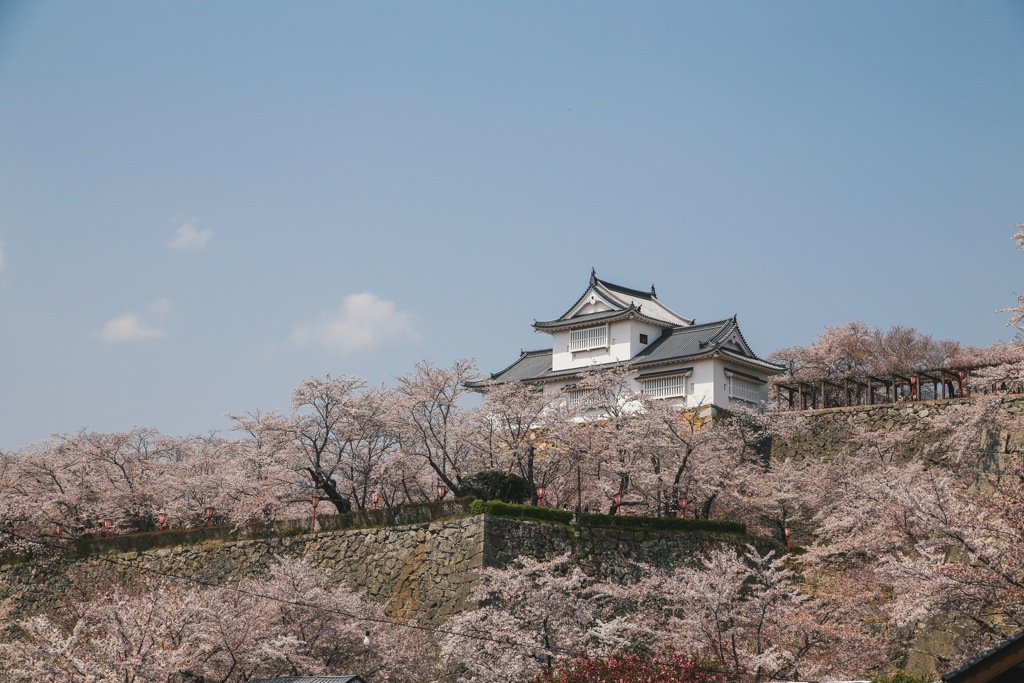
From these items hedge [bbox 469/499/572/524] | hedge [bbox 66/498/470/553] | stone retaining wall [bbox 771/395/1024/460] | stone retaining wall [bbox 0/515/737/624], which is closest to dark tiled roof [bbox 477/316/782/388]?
stone retaining wall [bbox 771/395/1024/460]

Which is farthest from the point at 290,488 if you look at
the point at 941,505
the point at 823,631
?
the point at 941,505

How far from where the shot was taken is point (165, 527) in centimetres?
3591

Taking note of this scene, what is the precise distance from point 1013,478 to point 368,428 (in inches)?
699

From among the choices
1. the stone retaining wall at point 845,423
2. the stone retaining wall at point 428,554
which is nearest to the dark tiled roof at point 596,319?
the stone retaining wall at point 845,423

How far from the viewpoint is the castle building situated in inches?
1645

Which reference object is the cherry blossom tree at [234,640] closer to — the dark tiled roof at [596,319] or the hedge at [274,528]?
the hedge at [274,528]

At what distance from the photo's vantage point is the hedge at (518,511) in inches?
1070

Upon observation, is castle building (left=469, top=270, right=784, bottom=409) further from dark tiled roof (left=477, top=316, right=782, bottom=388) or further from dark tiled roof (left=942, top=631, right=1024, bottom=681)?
dark tiled roof (left=942, top=631, right=1024, bottom=681)

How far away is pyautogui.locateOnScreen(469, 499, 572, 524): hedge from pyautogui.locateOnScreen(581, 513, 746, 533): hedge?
78 cm

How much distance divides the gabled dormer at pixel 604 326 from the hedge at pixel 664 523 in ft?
41.8

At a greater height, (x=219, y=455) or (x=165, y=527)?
(x=219, y=455)

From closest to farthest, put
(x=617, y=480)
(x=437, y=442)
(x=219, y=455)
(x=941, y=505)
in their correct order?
(x=941, y=505) → (x=437, y=442) → (x=617, y=480) → (x=219, y=455)

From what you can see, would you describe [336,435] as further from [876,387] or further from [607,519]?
[876,387]

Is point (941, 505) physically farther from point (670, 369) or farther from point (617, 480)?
point (670, 369)
